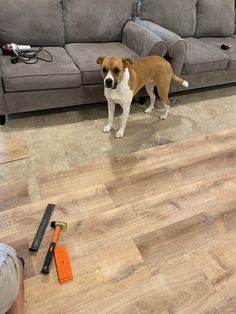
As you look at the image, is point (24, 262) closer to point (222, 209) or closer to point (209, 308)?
point (209, 308)

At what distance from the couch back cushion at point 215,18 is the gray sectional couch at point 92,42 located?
0.01 m

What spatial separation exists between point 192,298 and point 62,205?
87 centimetres

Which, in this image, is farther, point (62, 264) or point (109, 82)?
point (109, 82)

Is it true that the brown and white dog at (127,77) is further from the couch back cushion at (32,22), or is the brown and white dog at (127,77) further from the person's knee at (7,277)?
the person's knee at (7,277)

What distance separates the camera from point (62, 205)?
1.59 m

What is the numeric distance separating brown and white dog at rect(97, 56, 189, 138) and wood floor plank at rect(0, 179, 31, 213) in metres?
0.91

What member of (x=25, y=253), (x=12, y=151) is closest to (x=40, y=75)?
(x=12, y=151)

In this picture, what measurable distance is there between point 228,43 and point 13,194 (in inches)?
116

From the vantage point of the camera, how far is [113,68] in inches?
73.3

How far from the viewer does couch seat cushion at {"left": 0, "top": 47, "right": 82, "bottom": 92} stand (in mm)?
2016

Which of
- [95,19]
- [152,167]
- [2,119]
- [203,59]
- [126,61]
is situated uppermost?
[95,19]

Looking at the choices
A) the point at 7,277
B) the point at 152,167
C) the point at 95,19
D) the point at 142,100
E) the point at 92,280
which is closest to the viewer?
the point at 7,277

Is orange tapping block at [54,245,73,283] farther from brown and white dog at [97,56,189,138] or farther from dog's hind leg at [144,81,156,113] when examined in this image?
dog's hind leg at [144,81,156,113]

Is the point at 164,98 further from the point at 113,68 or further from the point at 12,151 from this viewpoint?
the point at 12,151
